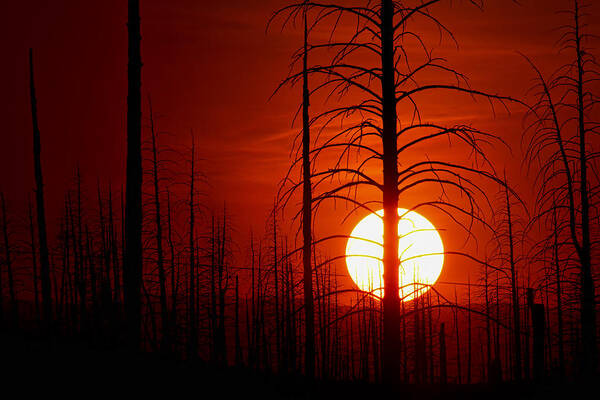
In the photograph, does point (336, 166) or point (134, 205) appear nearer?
point (336, 166)

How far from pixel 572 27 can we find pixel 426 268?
1121 cm

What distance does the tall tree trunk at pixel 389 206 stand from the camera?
18.9 ft

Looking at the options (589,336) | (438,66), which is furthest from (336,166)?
(589,336)

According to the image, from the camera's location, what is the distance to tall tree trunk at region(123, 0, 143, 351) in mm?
9500

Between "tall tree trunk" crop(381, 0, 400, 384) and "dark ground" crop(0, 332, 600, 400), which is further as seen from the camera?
"dark ground" crop(0, 332, 600, 400)

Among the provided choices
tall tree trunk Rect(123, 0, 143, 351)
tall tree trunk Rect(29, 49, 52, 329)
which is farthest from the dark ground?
tall tree trunk Rect(29, 49, 52, 329)

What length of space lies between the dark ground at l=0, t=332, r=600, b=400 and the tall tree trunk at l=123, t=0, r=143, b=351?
804 millimetres

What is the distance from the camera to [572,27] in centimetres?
1468

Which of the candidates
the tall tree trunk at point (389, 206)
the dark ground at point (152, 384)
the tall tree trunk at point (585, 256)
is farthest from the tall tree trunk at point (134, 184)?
the tall tree trunk at point (585, 256)

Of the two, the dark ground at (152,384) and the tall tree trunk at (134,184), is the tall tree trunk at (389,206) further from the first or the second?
the tall tree trunk at (134,184)

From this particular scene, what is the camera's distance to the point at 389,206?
5.92 m

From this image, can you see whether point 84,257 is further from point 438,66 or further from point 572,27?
point 438,66

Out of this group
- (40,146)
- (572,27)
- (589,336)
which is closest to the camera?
(589,336)

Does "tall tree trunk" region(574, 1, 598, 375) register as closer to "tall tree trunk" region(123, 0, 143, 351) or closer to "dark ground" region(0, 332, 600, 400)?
"dark ground" region(0, 332, 600, 400)
